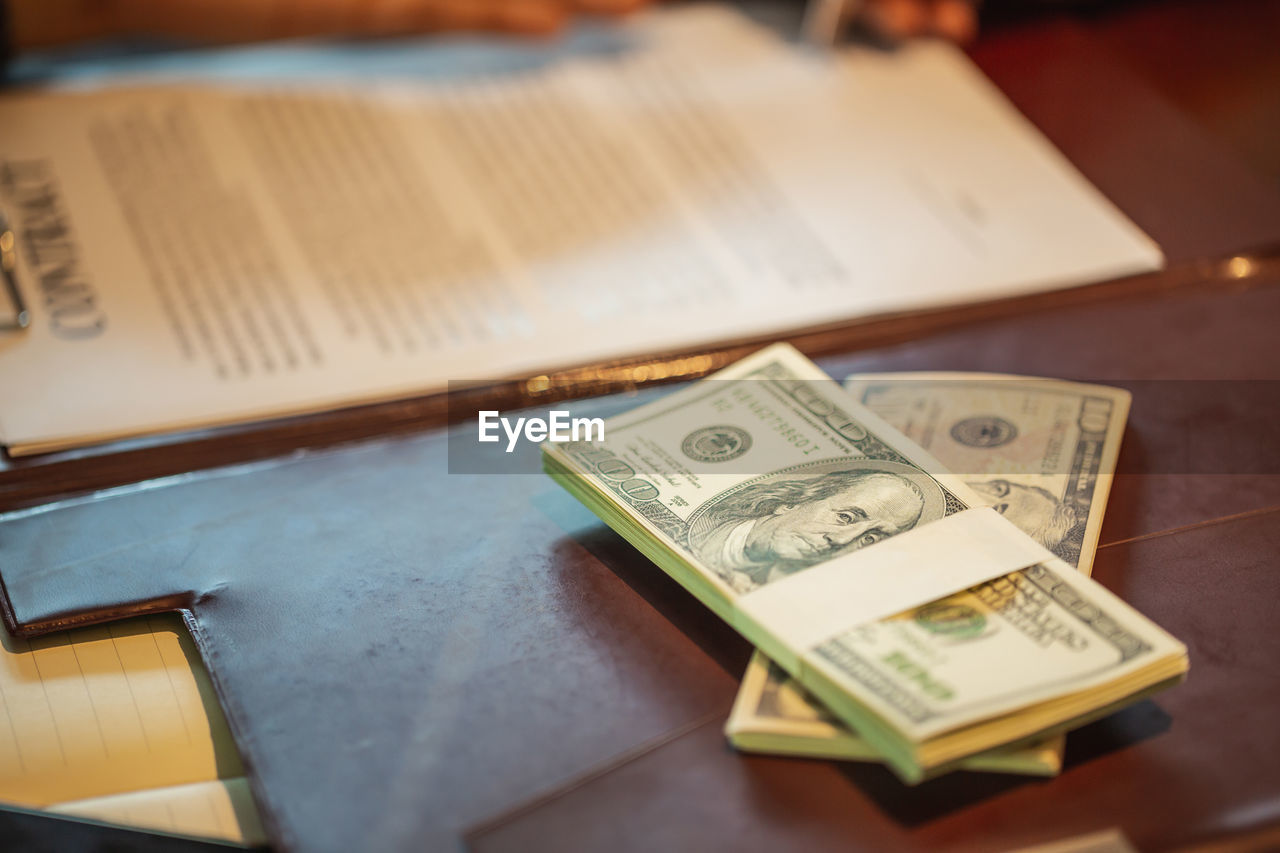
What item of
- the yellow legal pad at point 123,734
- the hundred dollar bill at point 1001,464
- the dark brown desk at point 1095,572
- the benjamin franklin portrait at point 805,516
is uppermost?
the benjamin franklin portrait at point 805,516

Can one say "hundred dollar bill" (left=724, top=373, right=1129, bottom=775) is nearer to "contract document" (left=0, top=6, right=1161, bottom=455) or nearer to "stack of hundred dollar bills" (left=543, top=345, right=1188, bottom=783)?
"stack of hundred dollar bills" (left=543, top=345, right=1188, bottom=783)

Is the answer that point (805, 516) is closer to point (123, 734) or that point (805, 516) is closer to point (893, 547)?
point (893, 547)

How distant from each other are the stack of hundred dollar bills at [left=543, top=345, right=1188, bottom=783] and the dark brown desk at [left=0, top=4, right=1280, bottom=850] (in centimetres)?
2

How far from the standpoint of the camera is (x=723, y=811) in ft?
1.60

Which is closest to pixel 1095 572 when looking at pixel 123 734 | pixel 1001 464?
pixel 1001 464

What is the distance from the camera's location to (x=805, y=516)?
23.1 inches

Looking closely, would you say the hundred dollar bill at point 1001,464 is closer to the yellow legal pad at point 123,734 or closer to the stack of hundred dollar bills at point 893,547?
the stack of hundred dollar bills at point 893,547

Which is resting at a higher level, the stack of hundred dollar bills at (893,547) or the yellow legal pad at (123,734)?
the stack of hundred dollar bills at (893,547)

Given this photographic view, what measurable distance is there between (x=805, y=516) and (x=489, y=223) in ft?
1.48

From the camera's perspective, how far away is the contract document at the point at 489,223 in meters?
0.78

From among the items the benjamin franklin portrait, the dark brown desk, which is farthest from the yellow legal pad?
the benjamin franklin portrait

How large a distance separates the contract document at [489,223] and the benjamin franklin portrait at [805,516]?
215 millimetres

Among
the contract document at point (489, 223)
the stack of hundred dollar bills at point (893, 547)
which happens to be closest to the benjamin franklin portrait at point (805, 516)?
the stack of hundred dollar bills at point (893, 547)

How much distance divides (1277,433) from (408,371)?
579 millimetres
